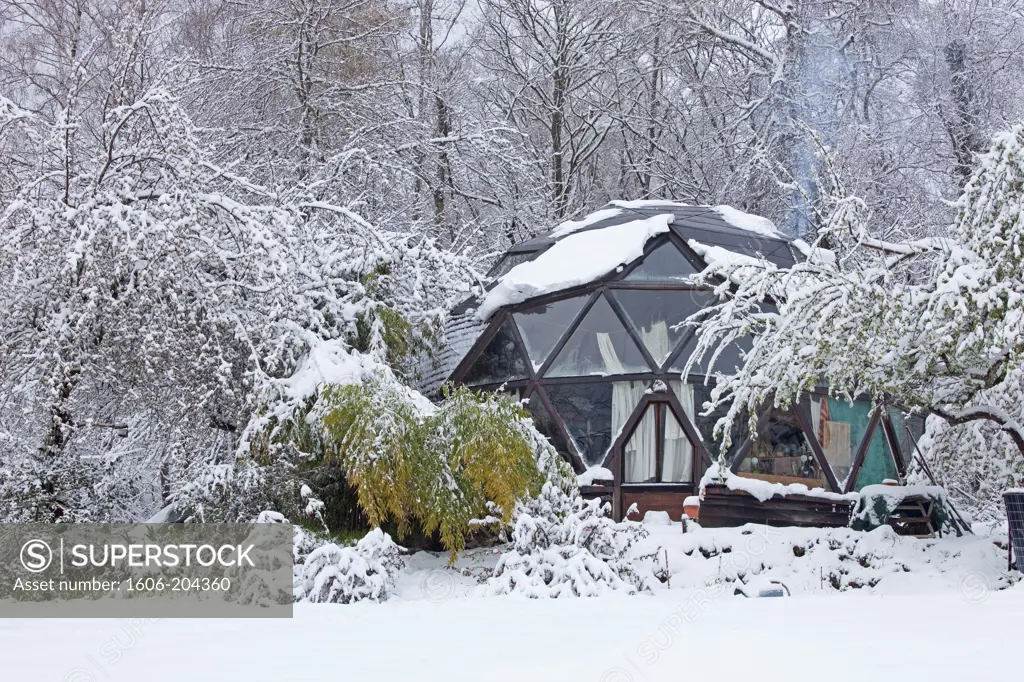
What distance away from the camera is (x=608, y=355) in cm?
1159

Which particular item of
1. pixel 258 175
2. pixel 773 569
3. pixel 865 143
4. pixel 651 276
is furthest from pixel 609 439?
pixel 865 143

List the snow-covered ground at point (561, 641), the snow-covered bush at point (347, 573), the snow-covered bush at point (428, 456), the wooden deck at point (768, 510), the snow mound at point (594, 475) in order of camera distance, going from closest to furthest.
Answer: the snow-covered ground at point (561, 641)
the snow-covered bush at point (347, 573)
the snow-covered bush at point (428, 456)
the wooden deck at point (768, 510)
the snow mound at point (594, 475)

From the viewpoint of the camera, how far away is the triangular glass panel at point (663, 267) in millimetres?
11812

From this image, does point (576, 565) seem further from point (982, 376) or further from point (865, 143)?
point (865, 143)

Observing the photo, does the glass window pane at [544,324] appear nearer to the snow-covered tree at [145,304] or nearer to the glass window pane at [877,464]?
the snow-covered tree at [145,304]

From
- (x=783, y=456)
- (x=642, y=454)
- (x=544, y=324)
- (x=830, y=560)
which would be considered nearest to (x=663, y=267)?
(x=544, y=324)

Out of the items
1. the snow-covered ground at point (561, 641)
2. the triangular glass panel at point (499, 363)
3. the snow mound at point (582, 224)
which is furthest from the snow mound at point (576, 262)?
the snow-covered ground at point (561, 641)

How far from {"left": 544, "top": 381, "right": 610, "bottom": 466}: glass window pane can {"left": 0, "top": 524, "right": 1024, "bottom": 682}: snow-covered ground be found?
350cm

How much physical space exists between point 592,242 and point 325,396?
4.81 m

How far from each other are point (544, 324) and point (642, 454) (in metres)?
1.98

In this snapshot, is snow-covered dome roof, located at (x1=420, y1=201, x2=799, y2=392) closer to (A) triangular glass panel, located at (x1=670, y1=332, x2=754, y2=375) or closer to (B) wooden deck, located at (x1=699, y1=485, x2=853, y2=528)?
(A) triangular glass panel, located at (x1=670, y1=332, x2=754, y2=375)

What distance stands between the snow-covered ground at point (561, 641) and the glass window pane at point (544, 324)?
4338 millimetres

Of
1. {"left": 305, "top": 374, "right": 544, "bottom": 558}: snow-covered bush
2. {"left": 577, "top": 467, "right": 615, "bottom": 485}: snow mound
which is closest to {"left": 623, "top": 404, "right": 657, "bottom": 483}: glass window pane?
{"left": 577, "top": 467, "right": 615, "bottom": 485}: snow mound

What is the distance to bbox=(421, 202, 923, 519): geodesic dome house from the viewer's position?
1131 cm
